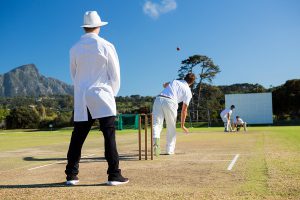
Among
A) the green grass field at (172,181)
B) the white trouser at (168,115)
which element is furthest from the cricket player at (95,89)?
the white trouser at (168,115)

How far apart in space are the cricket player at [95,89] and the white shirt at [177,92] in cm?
409

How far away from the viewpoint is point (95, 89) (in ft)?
16.8

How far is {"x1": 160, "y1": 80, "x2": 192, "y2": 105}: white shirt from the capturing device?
30.5ft

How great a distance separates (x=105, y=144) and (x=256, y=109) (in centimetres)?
4343

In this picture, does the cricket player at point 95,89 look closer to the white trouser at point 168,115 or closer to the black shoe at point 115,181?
the black shoe at point 115,181

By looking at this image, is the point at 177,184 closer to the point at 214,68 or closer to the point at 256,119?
the point at 256,119

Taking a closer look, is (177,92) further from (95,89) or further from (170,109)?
(95,89)

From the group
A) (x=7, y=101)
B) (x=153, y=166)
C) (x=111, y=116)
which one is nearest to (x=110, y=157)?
(x=111, y=116)

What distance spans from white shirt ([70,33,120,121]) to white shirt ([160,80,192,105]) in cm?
408

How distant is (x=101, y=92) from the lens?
16.8ft

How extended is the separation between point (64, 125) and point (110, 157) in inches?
2137

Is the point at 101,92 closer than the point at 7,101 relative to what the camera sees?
Yes

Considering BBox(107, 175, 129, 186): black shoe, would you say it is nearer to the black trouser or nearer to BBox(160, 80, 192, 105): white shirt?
the black trouser

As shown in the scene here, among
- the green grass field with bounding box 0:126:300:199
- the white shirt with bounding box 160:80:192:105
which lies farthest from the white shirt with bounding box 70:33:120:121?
the white shirt with bounding box 160:80:192:105
